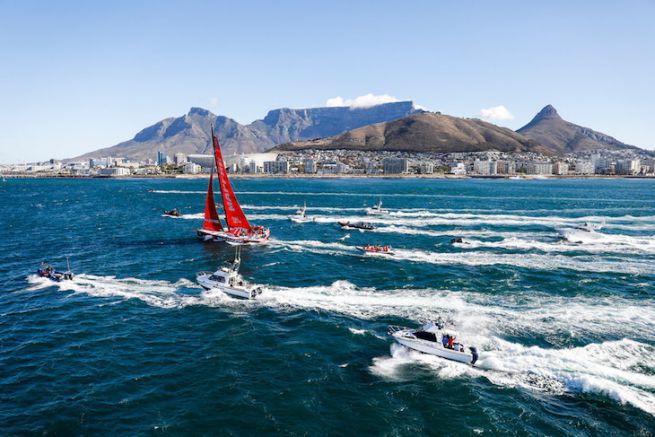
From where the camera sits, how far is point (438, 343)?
111 ft

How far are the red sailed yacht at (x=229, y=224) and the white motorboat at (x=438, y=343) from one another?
4468 centimetres

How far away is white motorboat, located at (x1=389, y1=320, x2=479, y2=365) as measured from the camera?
32.8 meters

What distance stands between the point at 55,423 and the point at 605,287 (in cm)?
5499

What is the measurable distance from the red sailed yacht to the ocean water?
445 cm

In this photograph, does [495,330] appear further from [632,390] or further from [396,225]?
[396,225]

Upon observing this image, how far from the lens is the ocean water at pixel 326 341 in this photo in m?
26.6

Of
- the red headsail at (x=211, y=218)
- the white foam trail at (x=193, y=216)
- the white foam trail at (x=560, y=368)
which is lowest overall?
the white foam trail at (x=560, y=368)

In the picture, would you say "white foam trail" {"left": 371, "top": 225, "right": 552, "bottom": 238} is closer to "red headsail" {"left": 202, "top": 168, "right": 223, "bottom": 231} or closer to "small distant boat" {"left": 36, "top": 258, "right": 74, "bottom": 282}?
"red headsail" {"left": 202, "top": 168, "right": 223, "bottom": 231}

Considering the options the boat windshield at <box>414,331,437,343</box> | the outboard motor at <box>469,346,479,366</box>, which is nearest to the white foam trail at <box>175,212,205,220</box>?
the boat windshield at <box>414,331,437,343</box>

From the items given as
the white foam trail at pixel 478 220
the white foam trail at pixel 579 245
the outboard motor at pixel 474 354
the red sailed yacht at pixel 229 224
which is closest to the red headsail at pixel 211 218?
the red sailed yacht at pixel 229 224

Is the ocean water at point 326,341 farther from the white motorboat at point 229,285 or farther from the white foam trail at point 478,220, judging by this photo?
the white foam trail at point 478,220

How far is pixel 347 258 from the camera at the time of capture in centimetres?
6506

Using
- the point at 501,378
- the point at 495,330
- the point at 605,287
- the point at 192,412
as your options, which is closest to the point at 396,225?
the point at 605,287

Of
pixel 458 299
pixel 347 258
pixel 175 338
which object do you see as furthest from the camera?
pixel 347 258
